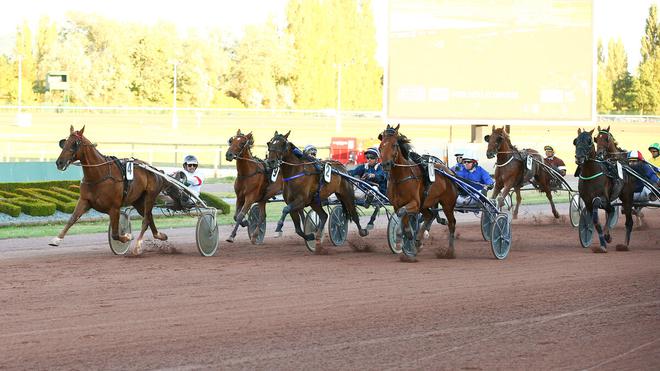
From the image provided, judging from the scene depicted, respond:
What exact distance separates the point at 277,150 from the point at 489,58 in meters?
16.2

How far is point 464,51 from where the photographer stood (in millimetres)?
29031

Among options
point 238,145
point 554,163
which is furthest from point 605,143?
point 554,163

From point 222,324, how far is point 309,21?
78.3 metres

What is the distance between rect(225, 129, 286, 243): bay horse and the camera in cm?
1443

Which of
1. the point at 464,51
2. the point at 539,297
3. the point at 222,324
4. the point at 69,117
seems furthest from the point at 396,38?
the point at 69,117

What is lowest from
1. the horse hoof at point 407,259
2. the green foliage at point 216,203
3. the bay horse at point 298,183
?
the horse hoof at point 407,259

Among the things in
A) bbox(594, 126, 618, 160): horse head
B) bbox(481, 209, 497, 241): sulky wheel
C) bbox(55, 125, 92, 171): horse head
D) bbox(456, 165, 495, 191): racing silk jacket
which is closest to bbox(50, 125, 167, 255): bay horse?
bbox(55, 125, 92, 171): horse head

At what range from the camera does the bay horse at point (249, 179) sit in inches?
568

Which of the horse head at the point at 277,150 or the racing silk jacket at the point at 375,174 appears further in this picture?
the racing silk jacket at the point at 375,174

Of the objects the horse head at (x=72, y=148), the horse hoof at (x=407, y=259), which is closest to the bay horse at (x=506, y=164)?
the horse hoof at (x=407, y=259)

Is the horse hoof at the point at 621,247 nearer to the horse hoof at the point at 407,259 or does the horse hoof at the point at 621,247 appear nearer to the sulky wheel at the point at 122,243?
the horse hoof at the point at 407,259

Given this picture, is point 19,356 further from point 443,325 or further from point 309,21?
point 309,21

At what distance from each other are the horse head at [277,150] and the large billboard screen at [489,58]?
1535 cm

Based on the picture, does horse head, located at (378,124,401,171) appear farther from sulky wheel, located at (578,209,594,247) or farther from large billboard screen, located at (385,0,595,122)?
large billboard screen, located at (385,0,595,122)
